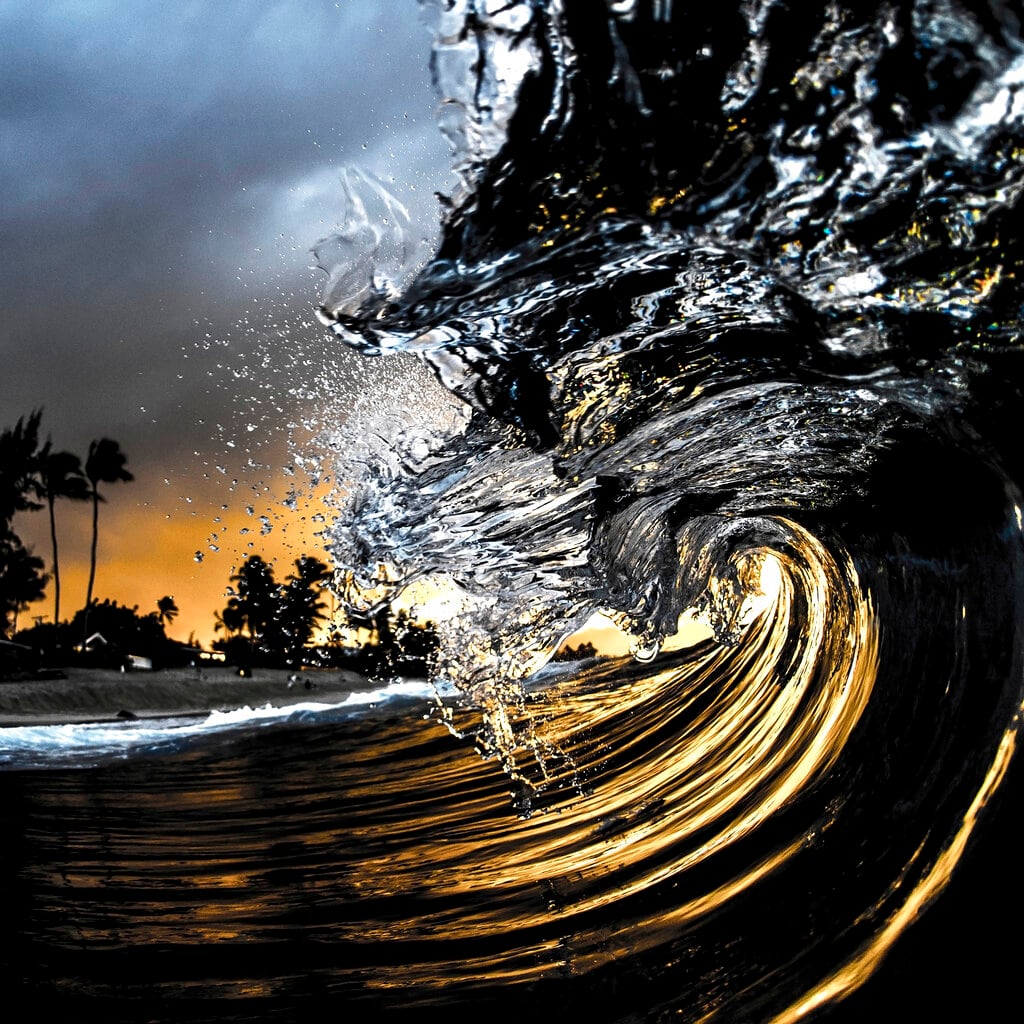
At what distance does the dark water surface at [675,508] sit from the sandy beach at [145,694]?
17.3 meters

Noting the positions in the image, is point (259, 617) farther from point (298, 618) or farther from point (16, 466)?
point (16, 466)

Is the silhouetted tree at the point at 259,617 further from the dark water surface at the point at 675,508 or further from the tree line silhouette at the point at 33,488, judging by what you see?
the dark water surface at the point at 675,508

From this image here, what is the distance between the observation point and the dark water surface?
127cm

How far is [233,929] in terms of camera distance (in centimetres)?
203

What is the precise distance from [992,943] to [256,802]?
361 centimetres

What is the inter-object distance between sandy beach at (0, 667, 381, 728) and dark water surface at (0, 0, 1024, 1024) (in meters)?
17.3

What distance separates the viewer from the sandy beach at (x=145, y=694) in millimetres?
24172

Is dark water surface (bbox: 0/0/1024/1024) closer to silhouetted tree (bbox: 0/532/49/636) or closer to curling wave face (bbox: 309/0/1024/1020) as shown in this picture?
curling wave face (bbox: 309/0/1024/1020)

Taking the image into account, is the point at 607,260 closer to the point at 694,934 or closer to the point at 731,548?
the point at 694,934

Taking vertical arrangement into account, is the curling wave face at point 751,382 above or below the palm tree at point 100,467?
below

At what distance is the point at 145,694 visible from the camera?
2928 centimetres

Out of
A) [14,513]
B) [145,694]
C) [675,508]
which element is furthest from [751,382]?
[14,513]

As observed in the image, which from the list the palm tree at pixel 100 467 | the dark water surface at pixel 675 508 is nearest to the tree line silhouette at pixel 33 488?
the palm tree at pixel 100 467

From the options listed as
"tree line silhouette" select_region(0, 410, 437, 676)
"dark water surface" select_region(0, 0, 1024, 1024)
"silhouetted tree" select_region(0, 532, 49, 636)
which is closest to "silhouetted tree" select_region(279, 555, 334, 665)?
"tree line silhouette" select_region(0, 410, 437, 676)
